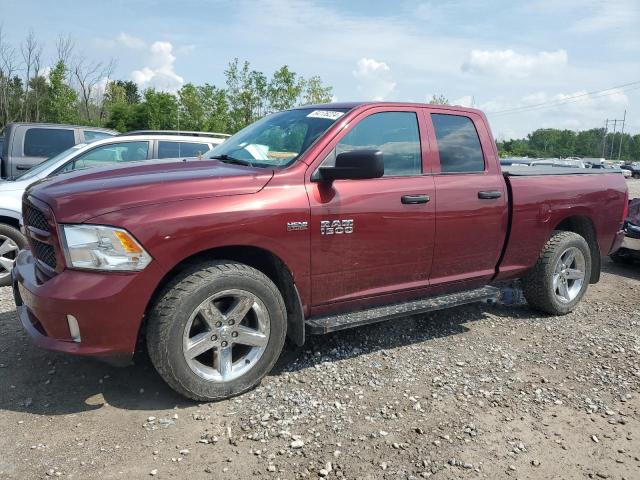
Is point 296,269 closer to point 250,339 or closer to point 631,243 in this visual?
point 250,339

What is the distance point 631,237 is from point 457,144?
14.3 ft

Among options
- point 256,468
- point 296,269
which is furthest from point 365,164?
point 256,468

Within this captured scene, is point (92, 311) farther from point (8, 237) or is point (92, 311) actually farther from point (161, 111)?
point (161, 111)

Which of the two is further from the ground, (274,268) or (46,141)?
(46,141)

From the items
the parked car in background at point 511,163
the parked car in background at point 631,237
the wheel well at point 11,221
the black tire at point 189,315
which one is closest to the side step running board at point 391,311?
the black tire at point 189,315

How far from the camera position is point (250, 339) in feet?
11.0

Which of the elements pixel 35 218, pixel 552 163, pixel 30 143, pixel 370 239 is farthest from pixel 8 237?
pixel 552 163

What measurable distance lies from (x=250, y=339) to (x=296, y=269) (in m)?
0.55

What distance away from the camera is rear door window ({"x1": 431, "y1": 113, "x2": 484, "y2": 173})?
14.1ft

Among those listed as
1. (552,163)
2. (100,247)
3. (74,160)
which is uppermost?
(552,163)

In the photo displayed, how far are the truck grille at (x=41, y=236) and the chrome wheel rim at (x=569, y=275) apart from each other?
14.5ft

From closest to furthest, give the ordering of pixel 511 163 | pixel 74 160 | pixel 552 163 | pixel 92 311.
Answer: pixel 92 311
pixel 74 160
pixel 511 163
pixel 552 163

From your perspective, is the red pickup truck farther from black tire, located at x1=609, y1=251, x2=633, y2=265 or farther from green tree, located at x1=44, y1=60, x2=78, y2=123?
green tree, located at x1=44, y1=60, x2=78, y2=123

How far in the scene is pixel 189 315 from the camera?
10.1 feet
